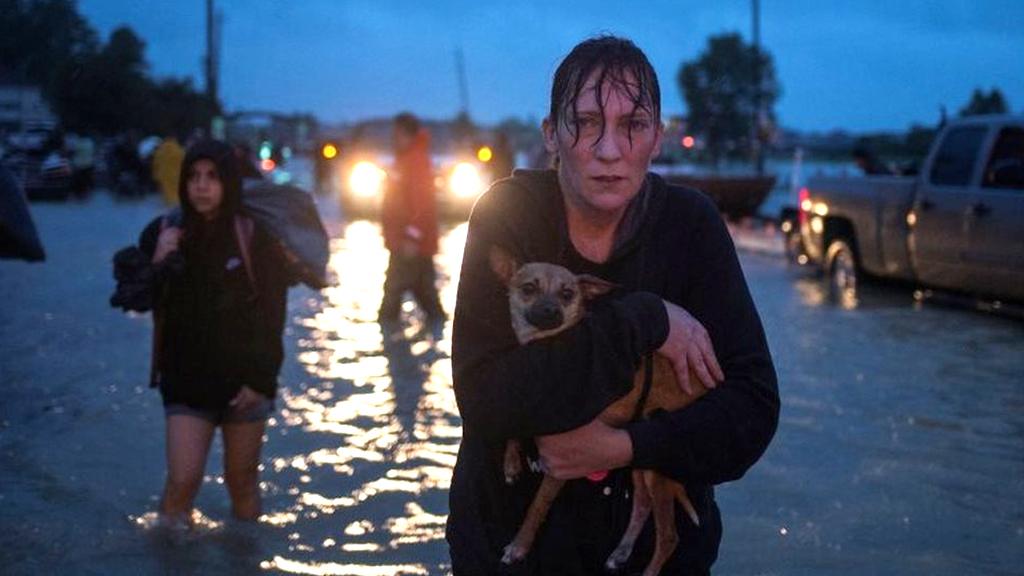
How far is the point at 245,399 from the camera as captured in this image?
236 inches

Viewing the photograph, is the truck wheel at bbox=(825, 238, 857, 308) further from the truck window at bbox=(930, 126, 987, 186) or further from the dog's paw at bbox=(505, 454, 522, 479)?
the dog's paw at bbox=(505, 454, 522, 479)

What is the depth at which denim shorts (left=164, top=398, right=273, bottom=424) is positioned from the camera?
5.89 metres

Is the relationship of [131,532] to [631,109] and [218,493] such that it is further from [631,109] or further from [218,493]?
[631,109]

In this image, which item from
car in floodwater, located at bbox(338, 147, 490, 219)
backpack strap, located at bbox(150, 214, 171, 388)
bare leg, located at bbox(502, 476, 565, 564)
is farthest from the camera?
car in floodwater, located at bbox(338, 147, 490, 219)

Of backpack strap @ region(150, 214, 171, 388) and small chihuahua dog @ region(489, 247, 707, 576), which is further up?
small chihuahua dog @ region(489, 247, 707, 576)

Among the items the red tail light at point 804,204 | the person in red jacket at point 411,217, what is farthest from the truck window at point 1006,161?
the person in red jacket at point 411,217

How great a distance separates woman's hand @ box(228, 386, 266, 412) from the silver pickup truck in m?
8.89

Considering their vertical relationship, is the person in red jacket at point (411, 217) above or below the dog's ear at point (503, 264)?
below

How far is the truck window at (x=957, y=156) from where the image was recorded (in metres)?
14.5

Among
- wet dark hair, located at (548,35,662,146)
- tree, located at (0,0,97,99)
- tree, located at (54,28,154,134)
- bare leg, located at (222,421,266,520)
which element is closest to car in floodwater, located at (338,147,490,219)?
tree, located at (0,0,97,99)

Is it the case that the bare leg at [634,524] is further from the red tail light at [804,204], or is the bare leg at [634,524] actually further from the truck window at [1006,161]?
the red tail light at [804,204]

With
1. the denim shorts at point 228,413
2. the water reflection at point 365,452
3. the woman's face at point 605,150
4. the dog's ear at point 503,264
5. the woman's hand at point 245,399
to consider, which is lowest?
the water reflection at point 365,452

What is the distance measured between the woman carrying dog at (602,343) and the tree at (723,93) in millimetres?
57759

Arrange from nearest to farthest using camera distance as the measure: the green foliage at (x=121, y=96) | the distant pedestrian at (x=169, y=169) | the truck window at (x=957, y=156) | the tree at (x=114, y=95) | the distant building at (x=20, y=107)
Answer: the truck window at (x=957, y=156)
the distant pedestrian at (x=169, y=169)
the distant building at (x=20, y=107)
the green foliage at (x=121, y=96)
the tree at (x=114, y=95)
